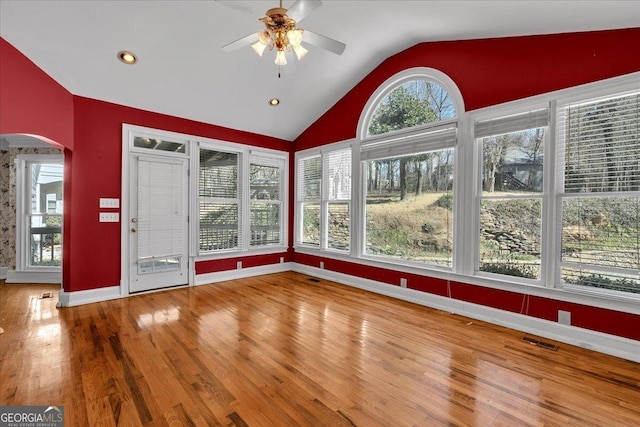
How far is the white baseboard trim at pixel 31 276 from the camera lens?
483cm

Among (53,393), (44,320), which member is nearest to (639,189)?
(53,393)

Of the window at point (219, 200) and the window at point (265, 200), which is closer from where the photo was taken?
the window at point (219, 200)

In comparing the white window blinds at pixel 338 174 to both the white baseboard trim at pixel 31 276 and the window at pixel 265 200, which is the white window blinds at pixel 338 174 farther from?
the white baseboard trim at pixel 31 276

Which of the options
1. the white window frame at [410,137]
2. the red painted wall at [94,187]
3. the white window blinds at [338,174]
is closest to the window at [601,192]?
the white window frame at [410,137]

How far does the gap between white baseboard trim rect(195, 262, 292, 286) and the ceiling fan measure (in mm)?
3517

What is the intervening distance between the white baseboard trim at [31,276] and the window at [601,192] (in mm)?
7055

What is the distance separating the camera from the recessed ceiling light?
332cm

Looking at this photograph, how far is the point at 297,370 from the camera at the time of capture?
2271 mm

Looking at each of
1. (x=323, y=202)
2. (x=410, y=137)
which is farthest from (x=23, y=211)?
(x=410, y=137)

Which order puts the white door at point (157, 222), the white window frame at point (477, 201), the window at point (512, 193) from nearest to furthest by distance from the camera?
the white window frame at point (477, 201) < the window at point (512, 193) < the white door at point (157, 222)

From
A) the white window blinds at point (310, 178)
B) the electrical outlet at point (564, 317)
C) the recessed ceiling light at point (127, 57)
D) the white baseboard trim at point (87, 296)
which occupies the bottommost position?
the white baseboard trim at point (87, 296)

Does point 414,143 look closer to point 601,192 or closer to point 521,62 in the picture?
point 521,62

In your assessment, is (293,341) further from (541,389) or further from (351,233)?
(351,233)

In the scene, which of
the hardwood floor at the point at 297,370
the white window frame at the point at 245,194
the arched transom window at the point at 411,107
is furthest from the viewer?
the white window frame at the point at 245,194
